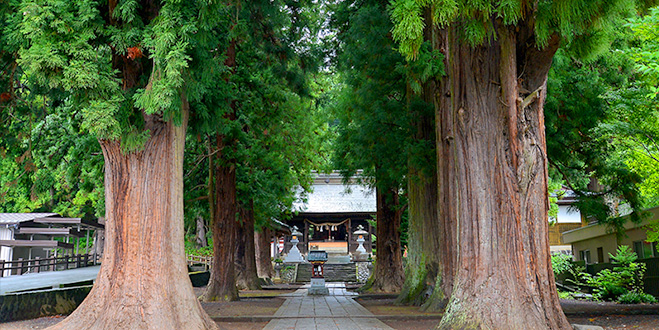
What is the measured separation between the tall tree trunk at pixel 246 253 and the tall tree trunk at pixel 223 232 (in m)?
4.06

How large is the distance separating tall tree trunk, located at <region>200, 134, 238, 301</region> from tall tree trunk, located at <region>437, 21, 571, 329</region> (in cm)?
790

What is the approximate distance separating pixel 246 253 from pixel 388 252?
5.37m

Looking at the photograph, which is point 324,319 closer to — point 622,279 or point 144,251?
point 144,251

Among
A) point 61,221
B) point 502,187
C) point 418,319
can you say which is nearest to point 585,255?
point 418,319

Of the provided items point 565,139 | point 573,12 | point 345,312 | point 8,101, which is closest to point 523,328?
point 573,12

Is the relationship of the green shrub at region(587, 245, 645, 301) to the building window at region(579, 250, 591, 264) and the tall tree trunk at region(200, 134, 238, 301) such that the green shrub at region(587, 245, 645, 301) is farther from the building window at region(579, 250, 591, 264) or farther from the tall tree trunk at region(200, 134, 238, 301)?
the tall tree trunk at region(200, 134, 238, 301)

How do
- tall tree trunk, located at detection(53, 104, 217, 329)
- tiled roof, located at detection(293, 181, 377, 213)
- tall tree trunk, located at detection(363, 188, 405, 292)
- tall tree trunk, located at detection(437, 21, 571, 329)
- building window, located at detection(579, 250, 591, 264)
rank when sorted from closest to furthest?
tall tree trunk, located at detection(437, 21, 571, 329) < tall tree trunk, located at detection(53, 104, 217, 329) < tall tree trunk, located at detection(363, 188, 405, 292) < building window, located at detection(579, 250, 591, 264) < tiled roof, located at detection(293, 181, 377, 213)

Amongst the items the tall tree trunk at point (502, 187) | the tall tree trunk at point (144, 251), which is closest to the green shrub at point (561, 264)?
the tall tree trunk at point (502, 187)

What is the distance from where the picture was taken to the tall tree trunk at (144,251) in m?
6.87

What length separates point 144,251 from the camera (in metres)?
7.05

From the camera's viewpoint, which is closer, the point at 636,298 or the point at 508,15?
the point at 508,15

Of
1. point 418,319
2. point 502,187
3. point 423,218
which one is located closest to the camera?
point 502,187

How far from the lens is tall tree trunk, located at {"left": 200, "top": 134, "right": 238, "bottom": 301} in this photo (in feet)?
44.6

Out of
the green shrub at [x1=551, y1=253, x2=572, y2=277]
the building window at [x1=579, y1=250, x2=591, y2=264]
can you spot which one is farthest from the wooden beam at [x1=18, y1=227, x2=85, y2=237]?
the building window at [x1=579, y1=250, x2=591, y2=264]
